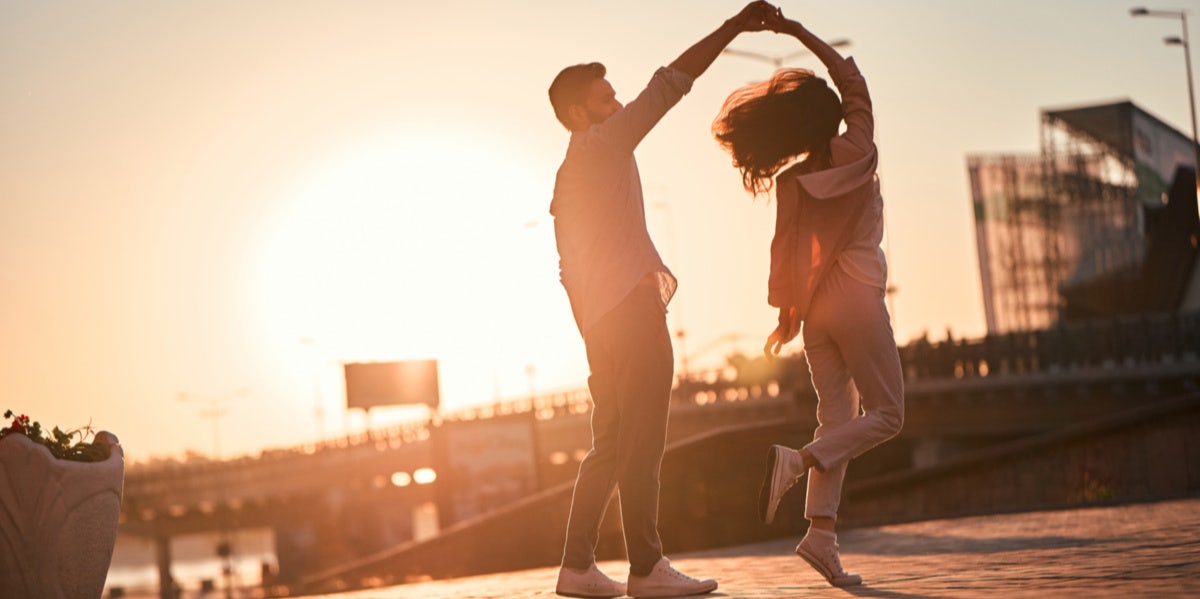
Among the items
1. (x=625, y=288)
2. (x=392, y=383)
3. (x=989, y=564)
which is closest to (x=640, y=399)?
(x=625, y=288)

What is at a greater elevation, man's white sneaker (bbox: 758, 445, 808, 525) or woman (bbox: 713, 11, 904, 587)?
woman (bbox: 713, 11, 904, 587)

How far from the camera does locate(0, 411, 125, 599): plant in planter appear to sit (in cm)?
748

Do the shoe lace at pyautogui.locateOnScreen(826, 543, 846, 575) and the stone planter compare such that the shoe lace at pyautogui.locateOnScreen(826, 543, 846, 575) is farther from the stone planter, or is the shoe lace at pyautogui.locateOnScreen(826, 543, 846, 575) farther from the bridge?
the bridge

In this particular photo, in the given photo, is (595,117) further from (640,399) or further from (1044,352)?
(1044,352)

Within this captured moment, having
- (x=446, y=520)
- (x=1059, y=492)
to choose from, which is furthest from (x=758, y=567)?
(x=446, y=520)

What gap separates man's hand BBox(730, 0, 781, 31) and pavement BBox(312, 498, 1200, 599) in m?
2.27

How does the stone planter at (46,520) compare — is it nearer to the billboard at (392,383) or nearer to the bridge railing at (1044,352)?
the bridge railing at (1044,352)

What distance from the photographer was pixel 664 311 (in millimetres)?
7039

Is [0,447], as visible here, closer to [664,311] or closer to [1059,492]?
[664,311]

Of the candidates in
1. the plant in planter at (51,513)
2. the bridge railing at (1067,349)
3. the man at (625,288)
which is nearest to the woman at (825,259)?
the man at (625,288)

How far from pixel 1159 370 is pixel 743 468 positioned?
34899 mm

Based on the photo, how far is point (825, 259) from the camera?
710cm

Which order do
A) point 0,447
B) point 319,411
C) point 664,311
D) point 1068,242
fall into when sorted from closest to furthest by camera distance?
1. point 664,311
2. point 0,447
3. point 1068,242
4. point 319,411

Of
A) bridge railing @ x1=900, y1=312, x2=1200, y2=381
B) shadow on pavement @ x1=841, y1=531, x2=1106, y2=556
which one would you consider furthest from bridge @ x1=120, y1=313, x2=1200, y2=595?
shadow on pavement @ x1=841, y1=531, x2=1106, y2=556
